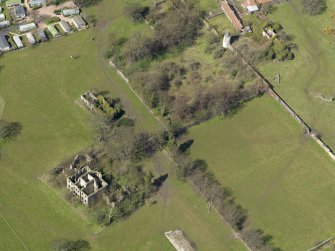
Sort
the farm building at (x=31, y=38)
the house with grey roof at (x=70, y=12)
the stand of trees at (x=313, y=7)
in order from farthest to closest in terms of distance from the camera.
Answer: the stand of trees at (x=313, y=7) → the house with grey roof at (x=70, y=12) → the farm building at (x=31, y=38)

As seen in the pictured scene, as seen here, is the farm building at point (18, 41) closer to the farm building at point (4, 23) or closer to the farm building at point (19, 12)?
the farm building at point (4, 23)

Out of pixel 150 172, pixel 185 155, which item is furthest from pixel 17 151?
pixel 185 155

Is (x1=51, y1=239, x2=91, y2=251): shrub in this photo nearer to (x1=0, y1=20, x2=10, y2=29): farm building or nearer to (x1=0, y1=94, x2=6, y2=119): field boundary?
(x1=0, y1=94, x2=6, y2=119): field boundary

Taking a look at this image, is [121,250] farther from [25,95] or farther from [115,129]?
[25,95]

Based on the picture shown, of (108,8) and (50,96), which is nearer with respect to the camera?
(50,96)

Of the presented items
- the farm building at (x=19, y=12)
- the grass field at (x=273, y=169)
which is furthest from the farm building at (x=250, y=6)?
the farm building at (x=19, y=12)
